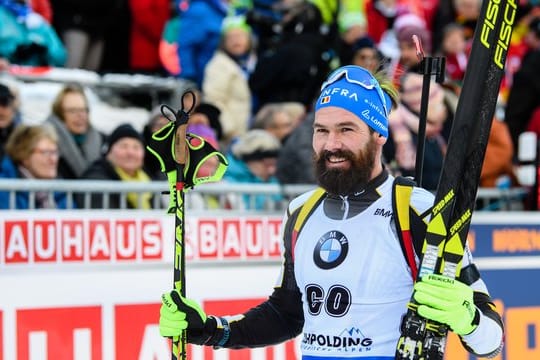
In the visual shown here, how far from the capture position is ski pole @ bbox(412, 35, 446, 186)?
448 centimetres

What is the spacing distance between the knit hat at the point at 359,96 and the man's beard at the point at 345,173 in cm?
12

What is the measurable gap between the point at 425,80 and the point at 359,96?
0.57 m

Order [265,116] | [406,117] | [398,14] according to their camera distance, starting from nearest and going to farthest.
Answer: [406,117]
[265,116]
[398,14]

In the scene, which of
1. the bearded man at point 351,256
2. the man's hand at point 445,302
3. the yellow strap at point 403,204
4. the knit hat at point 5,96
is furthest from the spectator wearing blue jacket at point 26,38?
the man's hand at point 445,302

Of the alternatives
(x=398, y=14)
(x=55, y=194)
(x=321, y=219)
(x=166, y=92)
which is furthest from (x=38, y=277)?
(x=398, y=14)

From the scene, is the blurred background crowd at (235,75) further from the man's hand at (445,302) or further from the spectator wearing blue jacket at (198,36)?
the man's hand at (445,302)

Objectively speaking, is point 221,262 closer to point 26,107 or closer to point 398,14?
point 26,107

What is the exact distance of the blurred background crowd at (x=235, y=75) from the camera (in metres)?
7.19

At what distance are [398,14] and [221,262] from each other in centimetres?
589

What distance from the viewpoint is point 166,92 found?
9.44 metres

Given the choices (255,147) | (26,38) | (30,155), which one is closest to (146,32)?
(26,38)

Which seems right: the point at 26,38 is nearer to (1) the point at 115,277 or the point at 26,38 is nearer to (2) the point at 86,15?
(2) the point at 86,15

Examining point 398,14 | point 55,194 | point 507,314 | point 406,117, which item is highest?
point 398,14

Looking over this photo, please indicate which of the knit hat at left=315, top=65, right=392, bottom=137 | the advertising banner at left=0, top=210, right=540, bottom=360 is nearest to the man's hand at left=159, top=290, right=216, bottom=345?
the knit hat at left=315, top=65, right=392, bottom=137
